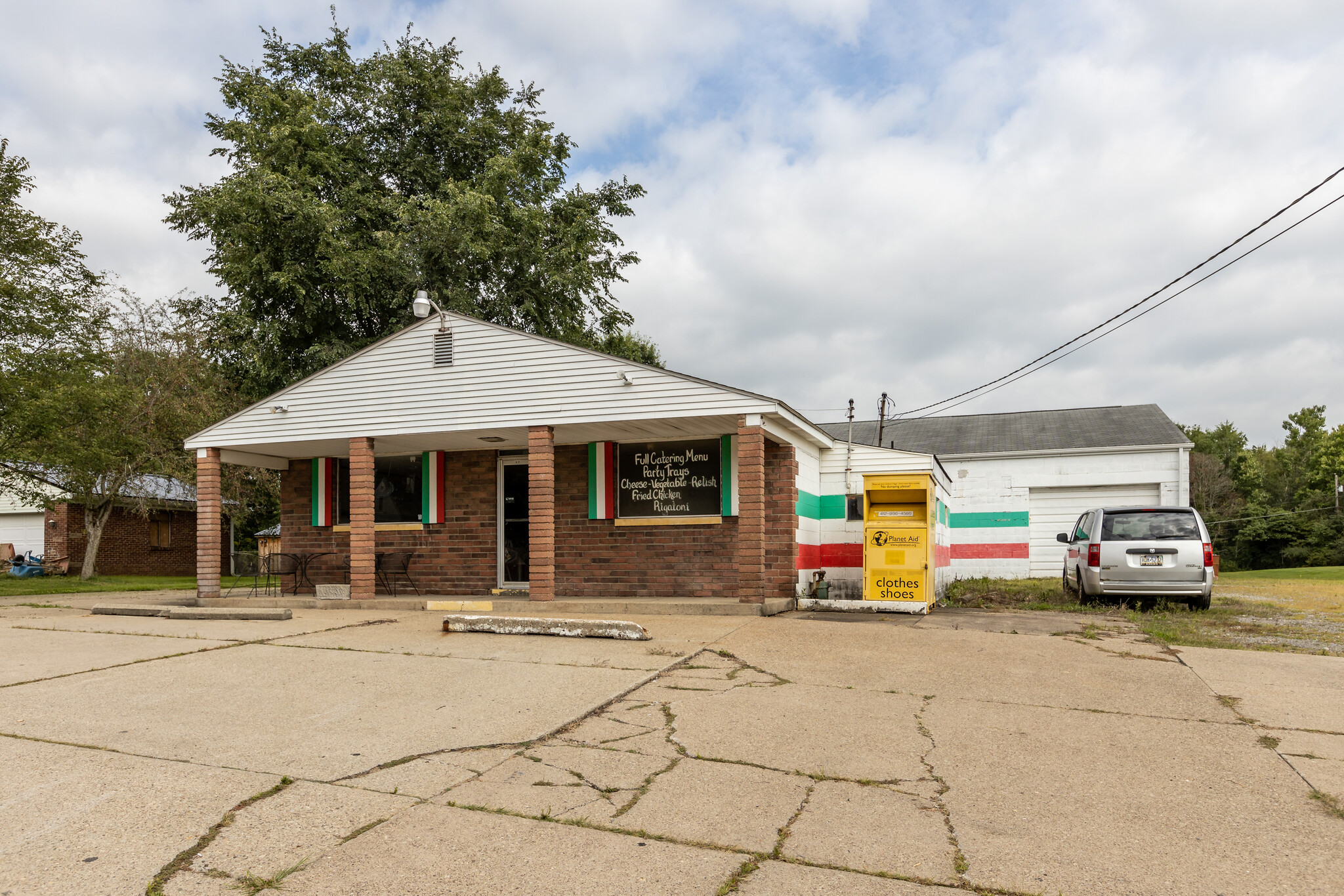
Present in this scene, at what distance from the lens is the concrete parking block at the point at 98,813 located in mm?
3049

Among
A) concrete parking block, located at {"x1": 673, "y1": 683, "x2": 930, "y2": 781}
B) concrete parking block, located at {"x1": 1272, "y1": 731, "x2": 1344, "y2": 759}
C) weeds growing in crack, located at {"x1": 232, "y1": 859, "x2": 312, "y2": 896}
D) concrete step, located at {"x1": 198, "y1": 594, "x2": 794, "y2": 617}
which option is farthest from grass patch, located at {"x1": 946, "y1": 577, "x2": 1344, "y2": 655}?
weeds growing in crack, located at {"x1": 232, "y1": 859, "x2": 312, "y2": 896}

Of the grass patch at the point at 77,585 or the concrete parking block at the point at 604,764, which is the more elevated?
the concrete parking block at the point at 604,764

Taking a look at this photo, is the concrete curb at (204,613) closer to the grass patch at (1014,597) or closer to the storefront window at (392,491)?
the storefront window at (392,491)

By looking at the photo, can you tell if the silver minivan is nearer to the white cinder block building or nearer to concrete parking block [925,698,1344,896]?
concrete parking block [925,698,1344,896]

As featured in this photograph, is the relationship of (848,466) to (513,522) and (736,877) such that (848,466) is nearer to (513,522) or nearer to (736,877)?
(513,522)

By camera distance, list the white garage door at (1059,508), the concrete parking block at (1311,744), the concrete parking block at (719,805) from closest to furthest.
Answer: the concrete parking block at (719,805) < the concrete parking block at (1311,744) < the white garage door at (1059,508)

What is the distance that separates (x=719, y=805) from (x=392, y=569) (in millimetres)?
11332

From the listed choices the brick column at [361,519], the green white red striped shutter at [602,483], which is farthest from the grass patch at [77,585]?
the green white red striped shutter at [602,483]

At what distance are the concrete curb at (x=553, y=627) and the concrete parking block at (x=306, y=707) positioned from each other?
4.41 ft

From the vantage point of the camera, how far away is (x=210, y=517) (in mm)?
13516

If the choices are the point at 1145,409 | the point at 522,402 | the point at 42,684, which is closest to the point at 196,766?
the point at 42,684

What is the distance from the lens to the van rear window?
38.4ft

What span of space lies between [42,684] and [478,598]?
22.6ft

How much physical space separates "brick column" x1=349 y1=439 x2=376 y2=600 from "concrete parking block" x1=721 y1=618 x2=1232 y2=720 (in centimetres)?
623
